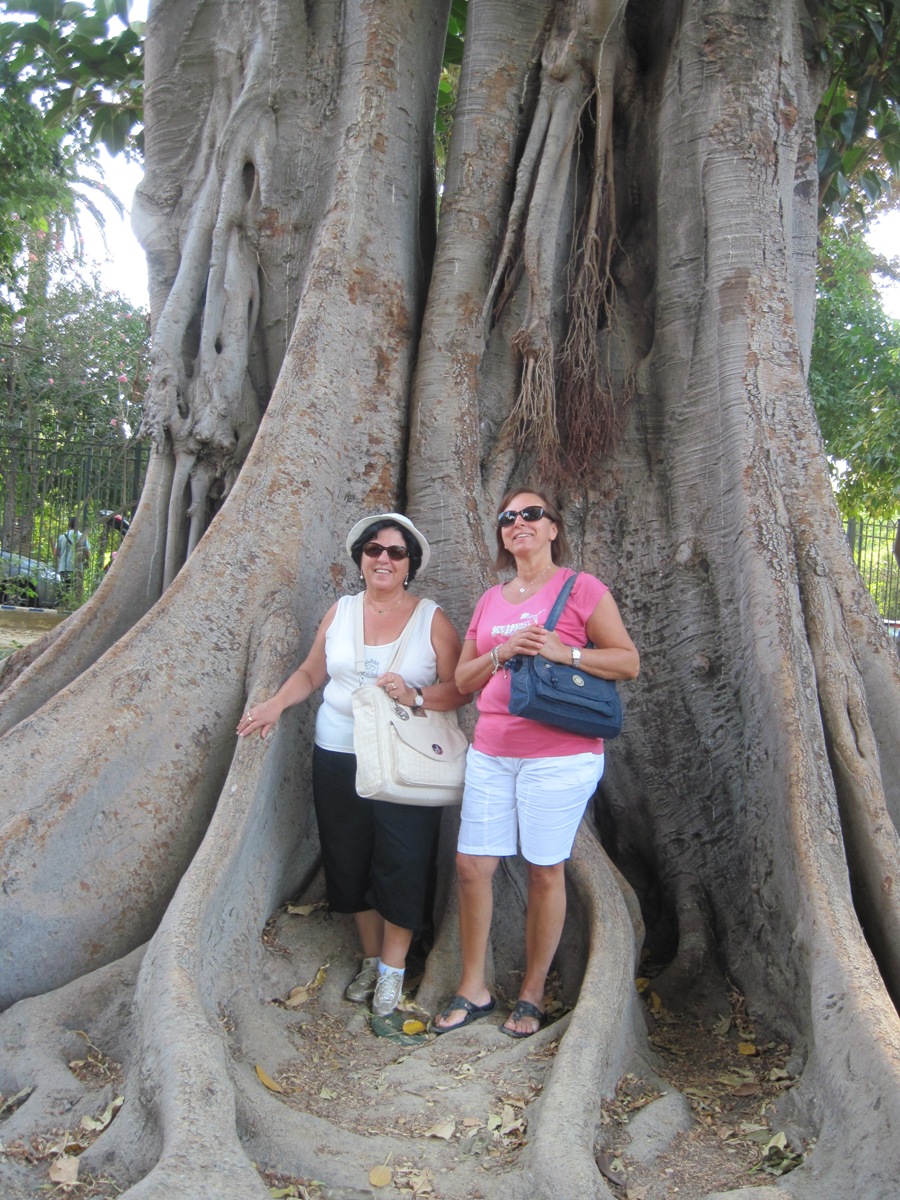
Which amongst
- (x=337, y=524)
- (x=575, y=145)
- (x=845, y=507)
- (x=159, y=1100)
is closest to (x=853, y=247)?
(x=845, y=507)

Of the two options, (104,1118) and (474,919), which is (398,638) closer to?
(474,919)

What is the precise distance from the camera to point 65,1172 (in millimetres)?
2590

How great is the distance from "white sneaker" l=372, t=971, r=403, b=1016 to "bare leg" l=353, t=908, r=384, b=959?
0.64 ft

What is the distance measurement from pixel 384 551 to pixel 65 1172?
6.50ft

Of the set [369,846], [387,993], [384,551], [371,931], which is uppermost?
[384,551]

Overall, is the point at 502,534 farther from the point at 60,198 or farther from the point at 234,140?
the point at 60,198

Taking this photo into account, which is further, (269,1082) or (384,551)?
(384,551)

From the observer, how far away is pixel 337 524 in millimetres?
4504

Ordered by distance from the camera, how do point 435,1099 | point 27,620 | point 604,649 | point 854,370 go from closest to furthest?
1. point 435,1099
2. point 604,649
3. point 27,620
4. point 854,370

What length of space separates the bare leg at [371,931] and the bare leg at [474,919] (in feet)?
1.21

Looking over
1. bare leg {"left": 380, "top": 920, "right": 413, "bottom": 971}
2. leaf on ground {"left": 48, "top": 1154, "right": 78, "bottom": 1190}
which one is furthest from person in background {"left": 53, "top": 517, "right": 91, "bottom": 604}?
leaf on ground {"left": 48, "top": 1154, "right": 78, "bottom": 1190}

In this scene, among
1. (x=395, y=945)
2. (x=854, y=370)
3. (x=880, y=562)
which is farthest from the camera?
(x=880, y=562)

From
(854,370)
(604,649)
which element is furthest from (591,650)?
(854,370)

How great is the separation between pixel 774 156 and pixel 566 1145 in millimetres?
4141
